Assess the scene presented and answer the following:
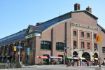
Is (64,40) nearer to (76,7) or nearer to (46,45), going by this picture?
(46,45)

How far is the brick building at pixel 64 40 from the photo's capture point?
2955 inches

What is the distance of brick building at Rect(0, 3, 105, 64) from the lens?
75062 millimetres

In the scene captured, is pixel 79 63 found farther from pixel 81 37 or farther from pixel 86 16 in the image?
pixel 86 16

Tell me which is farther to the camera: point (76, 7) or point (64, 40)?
point (76, 7)

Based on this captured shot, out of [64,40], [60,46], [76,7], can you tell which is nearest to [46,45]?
[60,46]

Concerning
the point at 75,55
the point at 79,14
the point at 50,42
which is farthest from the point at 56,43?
the point at 79,14

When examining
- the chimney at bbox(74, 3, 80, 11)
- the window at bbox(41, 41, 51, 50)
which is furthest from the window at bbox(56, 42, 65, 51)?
the chimney at bbox(74, 3, 80, 11)

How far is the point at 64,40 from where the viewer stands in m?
80.1

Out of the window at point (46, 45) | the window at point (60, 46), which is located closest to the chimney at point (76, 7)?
the window at point (60, 46)

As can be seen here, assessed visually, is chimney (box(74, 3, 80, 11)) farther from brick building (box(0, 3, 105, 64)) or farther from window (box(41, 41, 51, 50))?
window (box(41, 41, 51, 50))

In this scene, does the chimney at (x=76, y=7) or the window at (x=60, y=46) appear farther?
the chimney at (x=76, y=7)

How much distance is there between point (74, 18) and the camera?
82.9 metres

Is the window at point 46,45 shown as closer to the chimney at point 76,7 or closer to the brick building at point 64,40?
the brick building at point 64,40

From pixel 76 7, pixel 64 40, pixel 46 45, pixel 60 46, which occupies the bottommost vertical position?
pixel 60 46
